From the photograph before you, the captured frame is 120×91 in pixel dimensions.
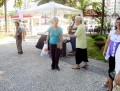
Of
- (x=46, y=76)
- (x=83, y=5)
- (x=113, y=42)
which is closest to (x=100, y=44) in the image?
(x=46, y=76)

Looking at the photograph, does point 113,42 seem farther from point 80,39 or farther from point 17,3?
point 17,3

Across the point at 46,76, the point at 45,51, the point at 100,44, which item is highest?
the point at 100,44

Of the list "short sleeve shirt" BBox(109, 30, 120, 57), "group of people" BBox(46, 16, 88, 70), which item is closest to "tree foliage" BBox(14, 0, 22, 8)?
"group of people" BBox(46, 16, 88, 70)

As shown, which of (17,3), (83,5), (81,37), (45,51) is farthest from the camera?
(83,5)

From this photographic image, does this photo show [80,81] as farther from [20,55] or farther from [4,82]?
[20,55]

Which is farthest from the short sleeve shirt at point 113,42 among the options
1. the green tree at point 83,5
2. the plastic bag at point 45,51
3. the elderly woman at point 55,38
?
the green tree at point 83,5

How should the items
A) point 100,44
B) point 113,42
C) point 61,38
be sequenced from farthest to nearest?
point 100,44
point 61,38
point 113,42

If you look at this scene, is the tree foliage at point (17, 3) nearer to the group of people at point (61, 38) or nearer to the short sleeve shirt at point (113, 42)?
the group of people at point (61, 38)

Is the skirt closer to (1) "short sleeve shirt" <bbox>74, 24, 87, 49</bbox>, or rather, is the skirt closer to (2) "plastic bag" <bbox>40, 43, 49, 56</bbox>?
(1) "short sleeve shirt" <bbox>74, 24, 87, 49</bbox>

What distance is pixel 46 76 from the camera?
308 inches

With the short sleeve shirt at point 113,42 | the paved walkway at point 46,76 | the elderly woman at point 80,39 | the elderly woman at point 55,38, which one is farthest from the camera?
the elderly woman at point 55,38

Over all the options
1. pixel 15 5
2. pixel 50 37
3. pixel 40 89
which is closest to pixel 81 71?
pixel 50 37

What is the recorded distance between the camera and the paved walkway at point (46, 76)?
A: 6.60 m

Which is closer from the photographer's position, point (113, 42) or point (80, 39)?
point (113, 42)
